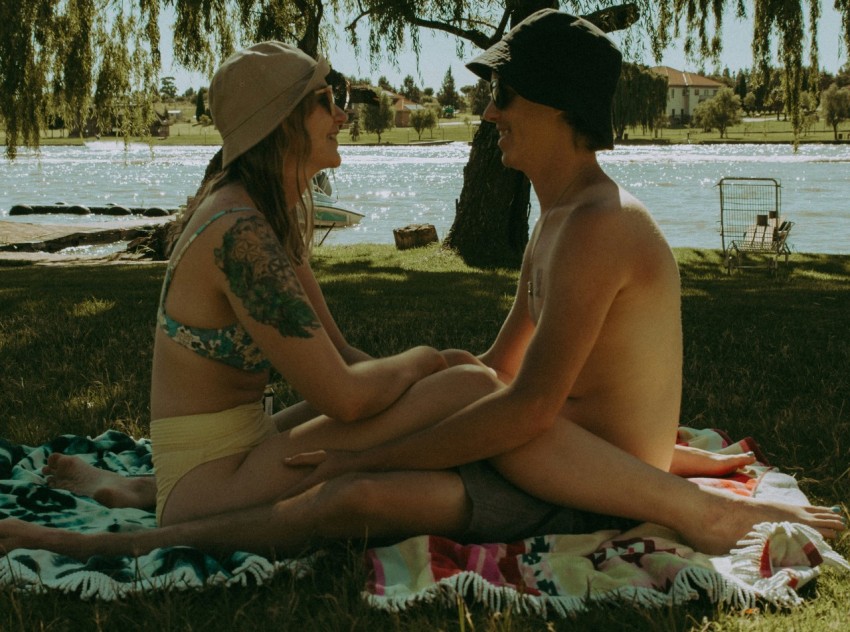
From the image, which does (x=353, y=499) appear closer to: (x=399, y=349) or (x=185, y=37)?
(x=399, y=349)

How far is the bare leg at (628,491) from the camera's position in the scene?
2795mm

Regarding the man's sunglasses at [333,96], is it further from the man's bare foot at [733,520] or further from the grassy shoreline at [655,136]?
the grassy shoreline at [655,136]

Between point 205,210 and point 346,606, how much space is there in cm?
115

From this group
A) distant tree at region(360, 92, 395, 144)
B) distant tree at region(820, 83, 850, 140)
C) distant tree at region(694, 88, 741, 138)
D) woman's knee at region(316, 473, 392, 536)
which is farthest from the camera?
distant tree at region(694, 88, 741, 138)

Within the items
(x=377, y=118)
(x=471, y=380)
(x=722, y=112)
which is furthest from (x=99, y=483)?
(x=722, y=112)

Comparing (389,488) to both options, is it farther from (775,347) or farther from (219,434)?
(775,347)

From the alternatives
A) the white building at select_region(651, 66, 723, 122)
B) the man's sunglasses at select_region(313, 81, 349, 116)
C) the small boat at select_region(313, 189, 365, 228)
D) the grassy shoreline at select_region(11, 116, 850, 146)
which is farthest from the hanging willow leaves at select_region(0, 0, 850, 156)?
the white building at select_region(651, 66, 723, 122)

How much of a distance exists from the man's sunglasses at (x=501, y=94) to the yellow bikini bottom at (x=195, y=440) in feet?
3.81

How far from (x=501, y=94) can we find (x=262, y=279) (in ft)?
2.94

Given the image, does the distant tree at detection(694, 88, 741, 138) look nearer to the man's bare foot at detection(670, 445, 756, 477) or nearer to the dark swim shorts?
the man's bare foot at detection(670, 445, 756, 477)

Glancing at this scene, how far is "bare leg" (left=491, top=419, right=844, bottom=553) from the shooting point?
279cm

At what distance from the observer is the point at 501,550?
2.78m

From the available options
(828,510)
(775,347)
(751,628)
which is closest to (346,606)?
(751,628)

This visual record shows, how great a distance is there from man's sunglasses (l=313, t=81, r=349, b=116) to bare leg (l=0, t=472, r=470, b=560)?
1.10m
